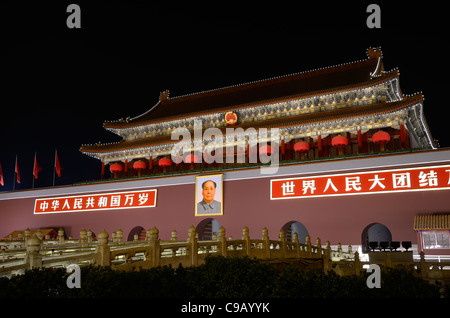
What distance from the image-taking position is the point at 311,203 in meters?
15.4

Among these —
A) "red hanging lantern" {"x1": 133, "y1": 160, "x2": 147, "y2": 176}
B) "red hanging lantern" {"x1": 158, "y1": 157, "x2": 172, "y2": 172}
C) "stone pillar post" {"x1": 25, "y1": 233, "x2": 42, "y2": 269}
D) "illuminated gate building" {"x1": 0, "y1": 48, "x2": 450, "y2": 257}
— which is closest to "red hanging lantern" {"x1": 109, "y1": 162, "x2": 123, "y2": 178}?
"illuminated gate building" {"x1": 0, "y1": 48, "x2": 450, "y2": 257}

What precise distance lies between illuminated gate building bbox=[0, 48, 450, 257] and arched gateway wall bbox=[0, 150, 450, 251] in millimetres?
43

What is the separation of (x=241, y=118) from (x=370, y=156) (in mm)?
7804

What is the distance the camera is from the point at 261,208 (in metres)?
16.4

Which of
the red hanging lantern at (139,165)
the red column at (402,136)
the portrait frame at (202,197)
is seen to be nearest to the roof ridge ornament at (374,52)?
the red column at (402,136)

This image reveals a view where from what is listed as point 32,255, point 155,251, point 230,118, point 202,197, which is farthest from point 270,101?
point 32,255

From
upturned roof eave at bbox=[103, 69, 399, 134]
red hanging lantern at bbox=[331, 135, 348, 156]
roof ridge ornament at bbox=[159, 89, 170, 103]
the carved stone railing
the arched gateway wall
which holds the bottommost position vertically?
the carved stone railing

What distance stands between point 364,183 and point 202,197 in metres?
6.83

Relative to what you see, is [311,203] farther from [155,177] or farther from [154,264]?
[154,264]

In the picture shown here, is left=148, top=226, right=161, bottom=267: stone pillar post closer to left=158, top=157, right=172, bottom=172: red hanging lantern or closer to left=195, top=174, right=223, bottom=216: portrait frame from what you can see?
left=195, top=174, right=223, bottom=216: portrait frame

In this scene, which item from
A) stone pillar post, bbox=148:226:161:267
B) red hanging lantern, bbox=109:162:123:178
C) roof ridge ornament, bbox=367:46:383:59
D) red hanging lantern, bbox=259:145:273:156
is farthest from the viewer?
red hanging lantern, bbox=109:162:123:178

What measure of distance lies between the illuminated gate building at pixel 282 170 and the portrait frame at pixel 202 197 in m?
0.05

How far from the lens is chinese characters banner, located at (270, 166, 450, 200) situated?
13.7 meters
